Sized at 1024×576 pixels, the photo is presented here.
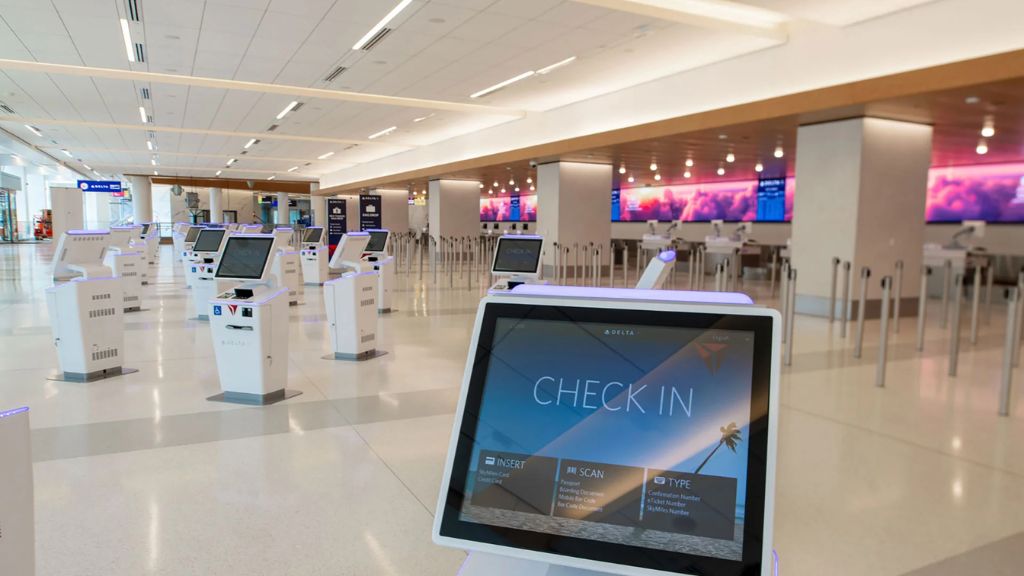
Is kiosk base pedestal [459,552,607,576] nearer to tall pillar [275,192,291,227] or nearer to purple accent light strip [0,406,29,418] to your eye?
purple accent light strip [0,406,29,418]

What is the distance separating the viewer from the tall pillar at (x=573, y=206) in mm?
16641

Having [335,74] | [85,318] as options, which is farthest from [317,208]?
[85,318]

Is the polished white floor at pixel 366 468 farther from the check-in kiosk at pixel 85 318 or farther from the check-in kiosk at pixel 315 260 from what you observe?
the check-in kiosk at pixel 315 260

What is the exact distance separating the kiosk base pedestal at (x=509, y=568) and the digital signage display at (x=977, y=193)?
17.4 meters

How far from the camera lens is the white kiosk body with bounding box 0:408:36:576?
154 centimetres

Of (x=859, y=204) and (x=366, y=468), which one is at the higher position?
(x=859, y=204)

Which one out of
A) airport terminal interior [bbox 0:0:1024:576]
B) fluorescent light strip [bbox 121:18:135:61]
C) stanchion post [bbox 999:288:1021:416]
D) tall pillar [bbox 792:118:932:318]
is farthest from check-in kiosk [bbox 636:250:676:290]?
fluorescent light strip [bbox 121:18:135:61]

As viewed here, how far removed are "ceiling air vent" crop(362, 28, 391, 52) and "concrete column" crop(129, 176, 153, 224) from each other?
111ft

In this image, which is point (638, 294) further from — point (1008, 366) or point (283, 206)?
point (283, 206)

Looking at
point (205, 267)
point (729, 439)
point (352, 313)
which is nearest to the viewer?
point (729, 439)

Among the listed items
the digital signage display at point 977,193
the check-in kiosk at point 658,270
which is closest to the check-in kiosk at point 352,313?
the check-in kiosk at point 658,270

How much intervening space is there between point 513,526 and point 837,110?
9.56 meters

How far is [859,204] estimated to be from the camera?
32.4ft

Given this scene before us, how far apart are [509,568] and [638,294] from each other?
58cm
